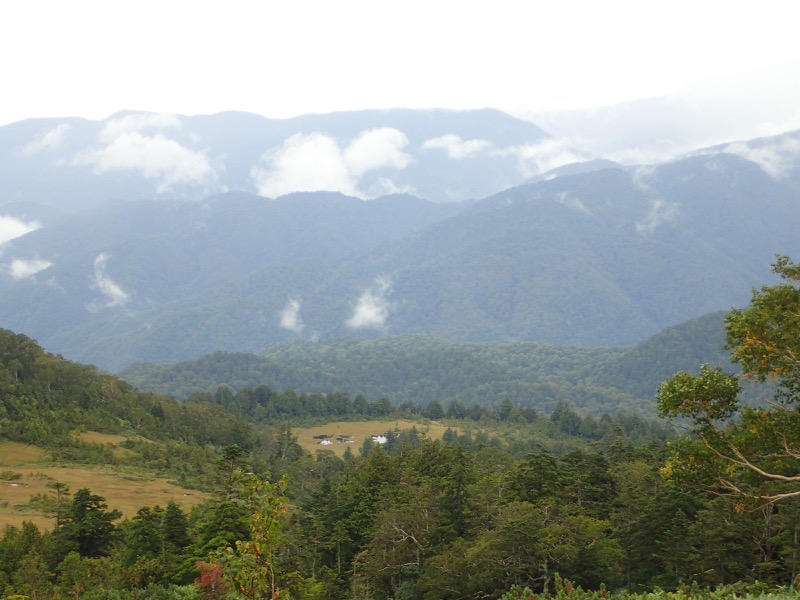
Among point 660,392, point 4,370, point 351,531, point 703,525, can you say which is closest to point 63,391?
point 4,370

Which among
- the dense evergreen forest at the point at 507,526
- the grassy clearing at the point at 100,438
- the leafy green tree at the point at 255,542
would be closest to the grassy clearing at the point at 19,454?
the grassy clearing at the point at 100,438

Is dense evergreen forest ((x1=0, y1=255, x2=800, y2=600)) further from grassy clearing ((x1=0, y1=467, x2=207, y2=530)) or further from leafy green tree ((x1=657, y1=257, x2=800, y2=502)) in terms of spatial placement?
grassy clearing ((x1=0, y1=467, x2=207, y2=530))

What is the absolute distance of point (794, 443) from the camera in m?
19.6

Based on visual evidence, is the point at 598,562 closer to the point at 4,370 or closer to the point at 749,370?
the point at 749,370

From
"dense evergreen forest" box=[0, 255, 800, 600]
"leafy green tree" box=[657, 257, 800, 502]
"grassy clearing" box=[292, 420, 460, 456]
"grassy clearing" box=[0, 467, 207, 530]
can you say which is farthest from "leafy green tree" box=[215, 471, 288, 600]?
"grassy clearing" box=[292, 420, 460, 456]

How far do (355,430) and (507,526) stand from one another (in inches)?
4354

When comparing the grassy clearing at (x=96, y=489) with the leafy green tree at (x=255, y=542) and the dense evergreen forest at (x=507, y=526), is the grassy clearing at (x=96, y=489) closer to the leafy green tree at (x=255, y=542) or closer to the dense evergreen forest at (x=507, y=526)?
the dense evergreen forest at (x=507, y=526)

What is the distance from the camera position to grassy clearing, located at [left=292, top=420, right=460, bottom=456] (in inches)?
5022

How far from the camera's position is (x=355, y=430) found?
141625 millimetres

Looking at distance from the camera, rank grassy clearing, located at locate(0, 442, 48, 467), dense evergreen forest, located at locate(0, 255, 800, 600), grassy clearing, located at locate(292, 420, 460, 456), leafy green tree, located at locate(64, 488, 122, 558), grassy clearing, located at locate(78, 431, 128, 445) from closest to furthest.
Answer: dense evergreen forest, located at locate(0, 255, 800, 600)
leafy green tree, located at locate(64, 488, 122, 558)
grassy clearing, located at locate(0, 442, 48, 467)
grassy clearing, located at locate(78, 431, 128, 445)
grassy clearing, located at locate(292, 420, 460, 456)

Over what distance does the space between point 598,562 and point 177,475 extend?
195ft

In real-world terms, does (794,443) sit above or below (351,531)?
above

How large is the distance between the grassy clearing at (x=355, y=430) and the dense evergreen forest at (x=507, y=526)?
2687 inches

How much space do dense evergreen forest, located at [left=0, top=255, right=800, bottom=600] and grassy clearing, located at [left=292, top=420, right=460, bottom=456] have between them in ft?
224
